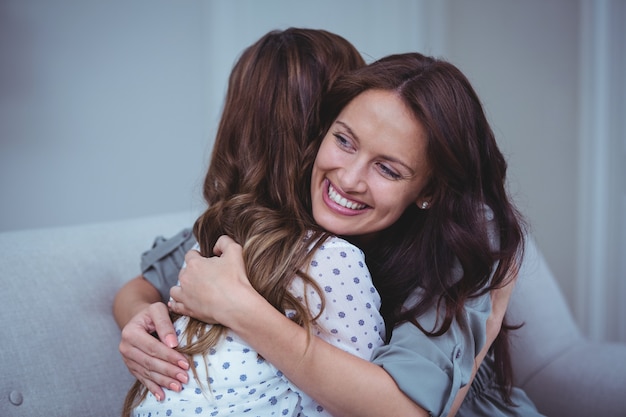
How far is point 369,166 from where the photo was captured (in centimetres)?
119

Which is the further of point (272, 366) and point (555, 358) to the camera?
point (555, 358)

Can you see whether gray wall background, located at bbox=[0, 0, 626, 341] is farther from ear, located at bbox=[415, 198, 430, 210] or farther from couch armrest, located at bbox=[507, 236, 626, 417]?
ear, located at bbox=[415, 198, 430, 210]

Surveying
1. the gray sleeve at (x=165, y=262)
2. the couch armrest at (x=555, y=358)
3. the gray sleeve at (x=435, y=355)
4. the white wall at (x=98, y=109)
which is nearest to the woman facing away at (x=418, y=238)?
the gray sleeve at (x=435, y=355)

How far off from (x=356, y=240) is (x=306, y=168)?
19 cm

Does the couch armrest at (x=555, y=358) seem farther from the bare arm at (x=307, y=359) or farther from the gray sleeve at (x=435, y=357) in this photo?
the bare arm at (x=307, y=359)

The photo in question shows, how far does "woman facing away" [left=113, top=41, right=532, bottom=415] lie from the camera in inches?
43.9

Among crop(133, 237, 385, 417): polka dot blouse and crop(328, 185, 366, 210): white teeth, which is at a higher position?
crop(328, 185, 366, 210): white teeth

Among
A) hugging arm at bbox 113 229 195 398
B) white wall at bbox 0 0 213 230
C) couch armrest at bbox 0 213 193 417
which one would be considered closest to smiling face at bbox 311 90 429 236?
hugging arm at bbox 113 229 195 398

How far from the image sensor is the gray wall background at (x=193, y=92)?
251 cm

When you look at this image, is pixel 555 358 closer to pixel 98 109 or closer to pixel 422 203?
pixel 422 203

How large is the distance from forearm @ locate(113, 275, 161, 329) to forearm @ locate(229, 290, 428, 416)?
0.43 m

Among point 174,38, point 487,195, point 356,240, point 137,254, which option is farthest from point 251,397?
point 174,38

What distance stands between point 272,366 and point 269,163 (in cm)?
49

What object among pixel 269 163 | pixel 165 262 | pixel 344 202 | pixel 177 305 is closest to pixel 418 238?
pixel 344 202
